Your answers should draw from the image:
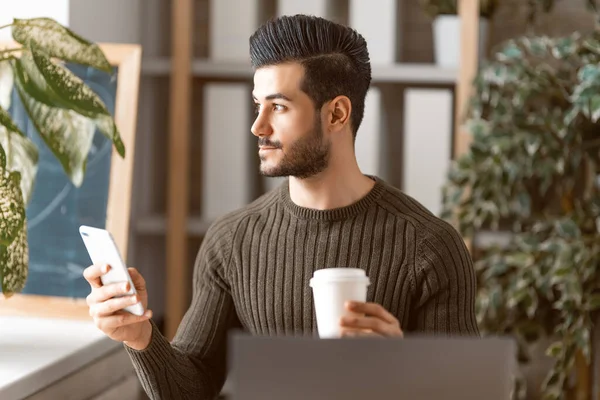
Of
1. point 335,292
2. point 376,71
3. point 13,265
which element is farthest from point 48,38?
point 376,71

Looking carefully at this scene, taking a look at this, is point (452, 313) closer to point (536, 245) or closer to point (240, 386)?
point (240, 386)

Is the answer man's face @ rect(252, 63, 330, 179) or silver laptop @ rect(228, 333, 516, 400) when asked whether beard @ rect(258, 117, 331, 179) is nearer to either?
man's face @ rect(252, 63, 330, 179)

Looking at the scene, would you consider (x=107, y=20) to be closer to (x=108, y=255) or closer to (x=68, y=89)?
(x=68, y=89)

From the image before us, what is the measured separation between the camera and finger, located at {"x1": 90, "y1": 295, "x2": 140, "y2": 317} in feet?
3.77

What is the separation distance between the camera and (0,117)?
1.40 metres

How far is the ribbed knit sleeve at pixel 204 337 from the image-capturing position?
4.56 feet

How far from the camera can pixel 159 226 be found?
2613mm

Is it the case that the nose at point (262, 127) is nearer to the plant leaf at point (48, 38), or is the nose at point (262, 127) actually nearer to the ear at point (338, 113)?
the ear at point (338, 113)

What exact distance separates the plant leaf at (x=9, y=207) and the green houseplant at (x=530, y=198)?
4.14ft

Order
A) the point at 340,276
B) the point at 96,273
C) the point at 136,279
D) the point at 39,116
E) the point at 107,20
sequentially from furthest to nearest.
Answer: the point at 107,20, the point at 39,116, the point at 136,279, the point at 96,273, the point at 340,276

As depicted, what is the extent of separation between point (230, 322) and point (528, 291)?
97 cm

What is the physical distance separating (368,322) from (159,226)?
64.5 inches

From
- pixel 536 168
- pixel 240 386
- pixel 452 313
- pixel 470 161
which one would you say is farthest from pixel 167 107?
pixel 240 386

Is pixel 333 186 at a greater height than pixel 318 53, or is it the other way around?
pixel 318 53
